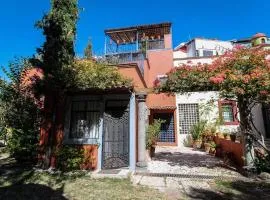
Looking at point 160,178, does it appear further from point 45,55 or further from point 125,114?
point 45,55

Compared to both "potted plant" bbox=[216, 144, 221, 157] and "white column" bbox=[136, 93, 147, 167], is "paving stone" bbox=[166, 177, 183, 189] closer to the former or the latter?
"white column" bbox=[136, 93, 147, 167]

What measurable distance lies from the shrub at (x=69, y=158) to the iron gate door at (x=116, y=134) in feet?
3.35

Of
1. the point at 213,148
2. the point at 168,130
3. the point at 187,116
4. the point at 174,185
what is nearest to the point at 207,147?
the point at 213,148

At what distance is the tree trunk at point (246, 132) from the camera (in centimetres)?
881

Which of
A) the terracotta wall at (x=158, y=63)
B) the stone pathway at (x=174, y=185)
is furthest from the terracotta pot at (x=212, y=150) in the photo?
the terracotta wall at (x=158, y=63)

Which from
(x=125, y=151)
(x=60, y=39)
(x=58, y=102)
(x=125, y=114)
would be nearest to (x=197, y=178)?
(x=125, y=151)

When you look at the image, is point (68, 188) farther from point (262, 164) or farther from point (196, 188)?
point (262, 164)

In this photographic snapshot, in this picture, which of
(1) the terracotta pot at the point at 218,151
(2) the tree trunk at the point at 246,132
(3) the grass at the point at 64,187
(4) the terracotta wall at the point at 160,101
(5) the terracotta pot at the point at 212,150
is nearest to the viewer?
(3) the grass at the point at 64,187

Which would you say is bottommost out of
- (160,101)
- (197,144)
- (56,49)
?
(197,144)

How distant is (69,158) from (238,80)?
23.3ft

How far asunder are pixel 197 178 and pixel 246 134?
2697mm

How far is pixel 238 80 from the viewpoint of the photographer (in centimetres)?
821

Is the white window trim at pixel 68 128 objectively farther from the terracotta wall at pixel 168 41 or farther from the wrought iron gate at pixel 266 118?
the terracotta wall at pixel 168 41

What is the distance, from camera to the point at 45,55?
9.42 m
